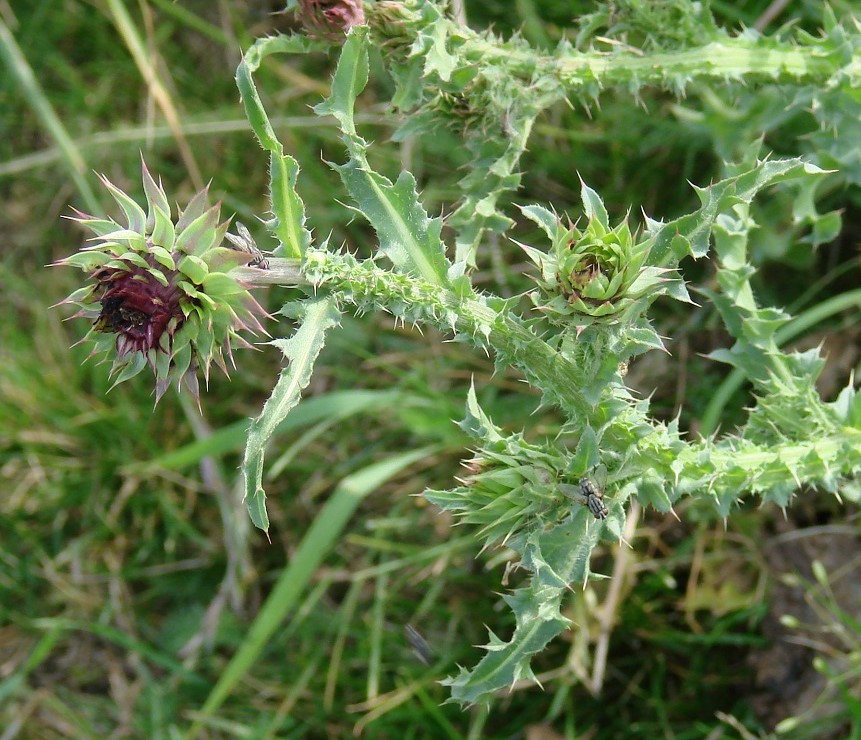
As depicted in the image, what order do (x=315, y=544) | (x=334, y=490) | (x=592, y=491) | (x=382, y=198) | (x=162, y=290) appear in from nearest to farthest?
1. (x=162, y=290)
2. (x=592, y=491)
3. (x=382, y=198)
4. (x=315, y=544)
5. (x=334, y=490)

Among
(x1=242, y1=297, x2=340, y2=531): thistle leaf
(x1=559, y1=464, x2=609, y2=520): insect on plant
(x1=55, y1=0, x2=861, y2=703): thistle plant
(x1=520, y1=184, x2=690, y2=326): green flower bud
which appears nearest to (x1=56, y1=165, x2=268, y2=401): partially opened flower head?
(x1=55, y1=0, x2=861, y2=703): thistle plant

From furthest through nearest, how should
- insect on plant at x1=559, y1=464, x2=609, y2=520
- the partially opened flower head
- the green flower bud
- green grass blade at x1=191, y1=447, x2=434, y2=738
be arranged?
green grass blade at x1=191, y1=447, x2=434, y2=738, insect on plant at x1=559, y1=464, x2=609, y2=520, the green flower bud, the partially opened flower head

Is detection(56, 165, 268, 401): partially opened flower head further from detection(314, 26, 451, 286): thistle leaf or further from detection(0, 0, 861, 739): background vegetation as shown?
detection(0, 0, 861, 739): background vegetation

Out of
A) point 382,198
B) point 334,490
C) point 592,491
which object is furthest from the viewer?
point 334,490

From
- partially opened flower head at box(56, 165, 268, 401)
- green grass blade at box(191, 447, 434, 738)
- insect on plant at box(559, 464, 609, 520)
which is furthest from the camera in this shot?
green grass blade at box(191, 447, 434, 738)

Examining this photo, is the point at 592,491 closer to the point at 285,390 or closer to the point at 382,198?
the point at 285,390

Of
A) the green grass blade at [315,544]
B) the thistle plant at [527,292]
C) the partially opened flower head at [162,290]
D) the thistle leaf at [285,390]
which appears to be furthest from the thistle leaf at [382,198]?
the green grass blade at [315,544]

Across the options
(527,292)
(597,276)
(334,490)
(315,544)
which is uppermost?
(597,276)

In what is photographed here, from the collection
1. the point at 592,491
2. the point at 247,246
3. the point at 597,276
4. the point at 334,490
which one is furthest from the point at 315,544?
the point at 597,276
